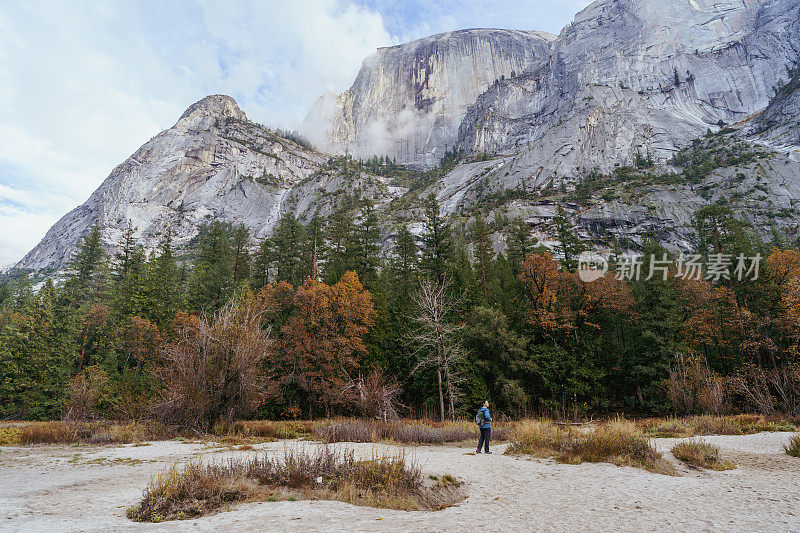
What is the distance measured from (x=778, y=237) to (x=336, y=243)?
66205 millimetres

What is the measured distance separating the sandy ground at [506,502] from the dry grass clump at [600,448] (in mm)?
505

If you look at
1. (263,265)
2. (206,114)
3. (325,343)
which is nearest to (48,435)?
(325,343)

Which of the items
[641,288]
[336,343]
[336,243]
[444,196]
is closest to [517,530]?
[336,343]

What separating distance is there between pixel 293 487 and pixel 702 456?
10.3 m

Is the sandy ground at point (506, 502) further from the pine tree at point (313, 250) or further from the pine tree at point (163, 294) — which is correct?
the pine tree at point (163, 294)

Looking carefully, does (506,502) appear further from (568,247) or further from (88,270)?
(88,270)

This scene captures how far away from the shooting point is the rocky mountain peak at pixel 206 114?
581ft

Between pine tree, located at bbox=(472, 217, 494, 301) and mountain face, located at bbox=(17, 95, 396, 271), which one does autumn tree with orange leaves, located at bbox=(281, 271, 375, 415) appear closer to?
pine tree, located at bbox=(472, 217, 494, 301)

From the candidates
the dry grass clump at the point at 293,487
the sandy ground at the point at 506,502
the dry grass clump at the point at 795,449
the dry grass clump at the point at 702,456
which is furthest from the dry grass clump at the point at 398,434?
the dry grass clump at the point at 795,449

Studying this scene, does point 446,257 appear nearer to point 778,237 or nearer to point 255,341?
point 255,341

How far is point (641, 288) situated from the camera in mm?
33344

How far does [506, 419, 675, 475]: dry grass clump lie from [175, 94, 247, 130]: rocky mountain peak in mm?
206457

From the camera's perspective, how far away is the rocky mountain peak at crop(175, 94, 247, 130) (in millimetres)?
177000

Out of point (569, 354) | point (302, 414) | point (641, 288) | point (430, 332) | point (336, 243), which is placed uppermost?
Answer: point (336, 243)
